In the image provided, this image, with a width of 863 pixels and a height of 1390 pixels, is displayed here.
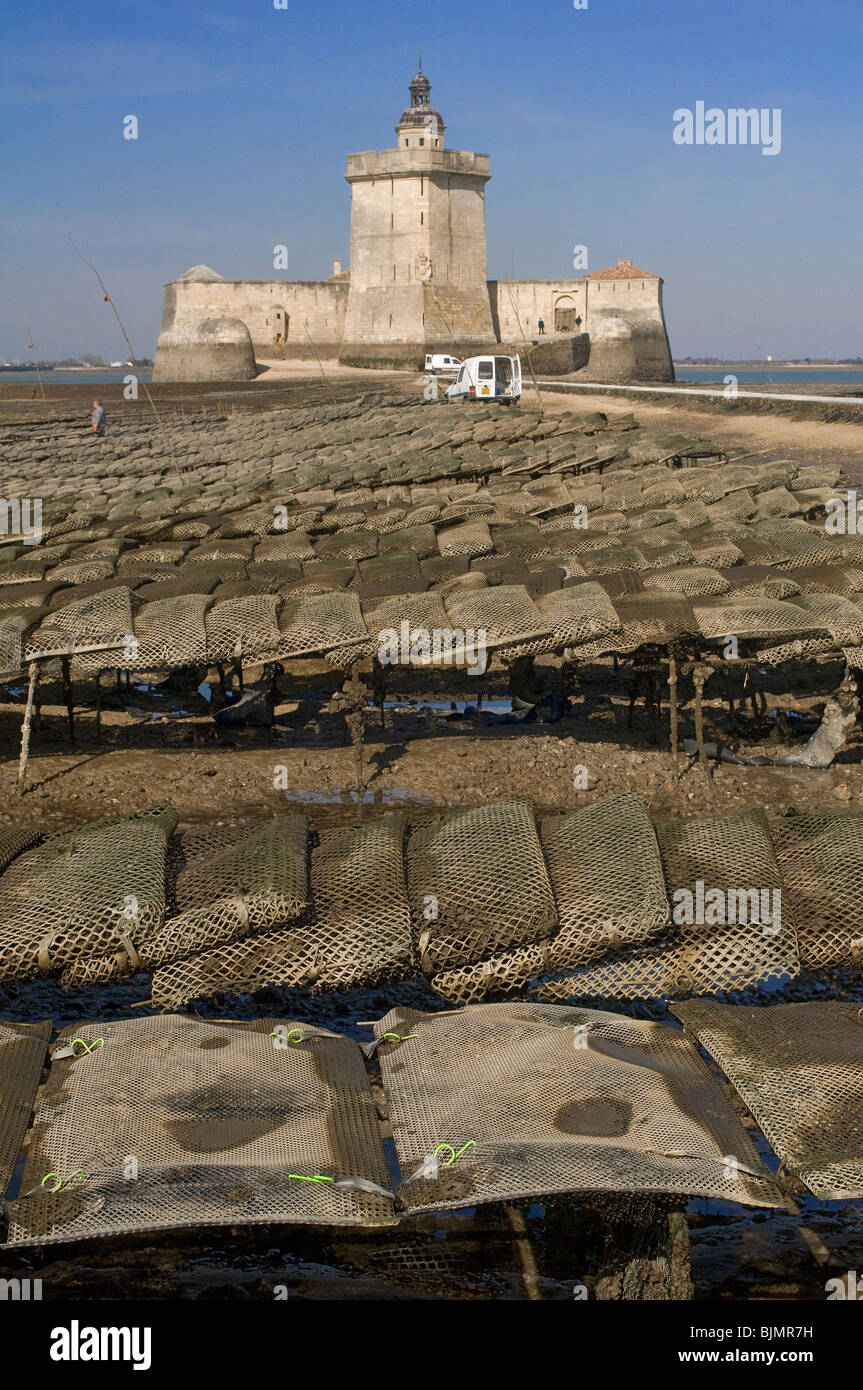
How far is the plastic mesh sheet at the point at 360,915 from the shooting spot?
279 inches

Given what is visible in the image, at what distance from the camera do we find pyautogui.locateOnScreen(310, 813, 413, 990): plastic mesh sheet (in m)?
7.08

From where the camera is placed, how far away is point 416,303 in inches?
2520

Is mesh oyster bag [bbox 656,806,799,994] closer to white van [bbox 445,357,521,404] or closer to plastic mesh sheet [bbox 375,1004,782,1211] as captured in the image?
plastic mesh sheet [bbox 375,1004,782,1211]

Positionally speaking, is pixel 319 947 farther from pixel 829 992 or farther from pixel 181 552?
pixel 181 552

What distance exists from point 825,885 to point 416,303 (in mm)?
60375

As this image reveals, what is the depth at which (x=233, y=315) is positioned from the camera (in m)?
70.9

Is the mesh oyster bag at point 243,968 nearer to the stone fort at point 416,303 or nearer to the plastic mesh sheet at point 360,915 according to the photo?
the plastic mesh sheet at point 360,915

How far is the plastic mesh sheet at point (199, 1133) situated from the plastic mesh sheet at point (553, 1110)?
0.76ft

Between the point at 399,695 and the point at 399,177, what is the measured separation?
55074 mm

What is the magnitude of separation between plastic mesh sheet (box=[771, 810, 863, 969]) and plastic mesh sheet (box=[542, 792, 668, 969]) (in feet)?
2.69

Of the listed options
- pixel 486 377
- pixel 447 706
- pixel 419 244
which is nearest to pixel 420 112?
pixel 419 244

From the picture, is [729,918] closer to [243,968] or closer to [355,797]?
[243,968]

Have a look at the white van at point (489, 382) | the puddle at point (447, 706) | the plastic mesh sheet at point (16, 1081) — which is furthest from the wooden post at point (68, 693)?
the white van at point (489, 382)

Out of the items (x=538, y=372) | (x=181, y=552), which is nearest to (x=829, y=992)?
(x=181, y=552)
